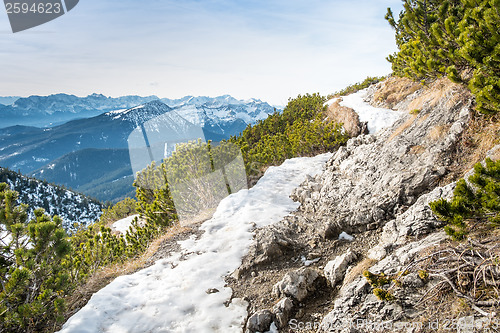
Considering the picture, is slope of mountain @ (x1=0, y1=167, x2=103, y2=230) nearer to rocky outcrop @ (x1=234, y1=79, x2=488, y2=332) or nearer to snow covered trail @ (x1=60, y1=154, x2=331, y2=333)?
snow covered trail @ (x1=60, y1=154, x2=331, y2=333)

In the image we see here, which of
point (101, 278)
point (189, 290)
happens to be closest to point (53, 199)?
point (101, 278)

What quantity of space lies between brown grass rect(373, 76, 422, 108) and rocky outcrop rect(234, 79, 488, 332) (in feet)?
20.1

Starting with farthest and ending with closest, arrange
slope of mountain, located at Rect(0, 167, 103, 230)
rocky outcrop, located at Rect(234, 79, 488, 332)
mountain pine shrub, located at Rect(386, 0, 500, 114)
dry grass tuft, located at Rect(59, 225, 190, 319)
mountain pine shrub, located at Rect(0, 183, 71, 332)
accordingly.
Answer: slope of mountain, located at Rect(0, 167, 103, 230) → dry grass tuft, located at Rect(59, 225, 190, 319) → mountain pine shrub, located at Rect(386, 0, 500, 114) → mountain pine shrub, located at Rect(0, 183, 71, 332) → rocky outcrop, located at Rect(234, 79, 488, 332)

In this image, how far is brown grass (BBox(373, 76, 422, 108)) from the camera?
14678 mm

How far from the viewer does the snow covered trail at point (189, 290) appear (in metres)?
4.78

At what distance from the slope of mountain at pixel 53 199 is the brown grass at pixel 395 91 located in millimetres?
138549

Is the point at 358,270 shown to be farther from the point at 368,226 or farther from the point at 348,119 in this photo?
the point at 348,119

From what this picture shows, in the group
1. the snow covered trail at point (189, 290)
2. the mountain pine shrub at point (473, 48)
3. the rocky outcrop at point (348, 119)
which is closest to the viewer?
the mountain pine shrub at point (473, 48)

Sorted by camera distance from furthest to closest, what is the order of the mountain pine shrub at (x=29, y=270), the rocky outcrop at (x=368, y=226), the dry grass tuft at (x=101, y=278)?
the dry grass tuft at (x=101, y=278)
the mountain pine shrub at (x=29, y=270)
the rocky outcrop at (x=368, y=226)

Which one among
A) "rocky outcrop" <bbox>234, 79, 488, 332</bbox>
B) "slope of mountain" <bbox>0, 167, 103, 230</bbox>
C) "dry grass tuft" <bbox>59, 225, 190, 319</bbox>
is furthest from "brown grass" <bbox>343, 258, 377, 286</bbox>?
"slope of mountain" <bbox>0, 167, 103, 230</bbox>

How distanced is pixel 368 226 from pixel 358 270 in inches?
66.8

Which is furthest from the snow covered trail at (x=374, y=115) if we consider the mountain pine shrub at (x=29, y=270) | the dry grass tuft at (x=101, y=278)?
the mountain pine shrub at (x=29, y=270)

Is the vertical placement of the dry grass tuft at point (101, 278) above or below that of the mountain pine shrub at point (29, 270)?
below

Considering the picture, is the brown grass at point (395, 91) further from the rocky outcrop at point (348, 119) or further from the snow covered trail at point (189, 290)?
the snow covered trail at point (189, 290)
